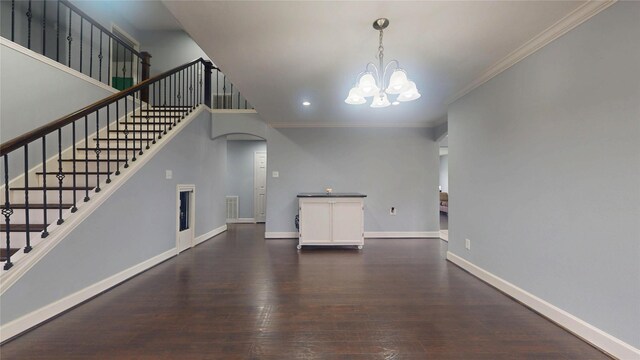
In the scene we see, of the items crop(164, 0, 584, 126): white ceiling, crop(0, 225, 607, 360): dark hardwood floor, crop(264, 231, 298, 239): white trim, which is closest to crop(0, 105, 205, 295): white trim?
crop(0, 225, 607, 360): dark hardwood floor

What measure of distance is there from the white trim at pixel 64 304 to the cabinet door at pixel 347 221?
2829 millimetres

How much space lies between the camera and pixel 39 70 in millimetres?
3100

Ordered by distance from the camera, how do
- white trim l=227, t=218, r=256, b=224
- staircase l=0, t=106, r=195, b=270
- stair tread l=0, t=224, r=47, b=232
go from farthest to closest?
white trim l=227, t=218, r=256, b=224, stair tread l=0, t=224, r=47, b=232, staircase l=0, t=106, r=195, b=270

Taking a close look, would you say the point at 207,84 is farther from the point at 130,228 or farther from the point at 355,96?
the point at 355,96

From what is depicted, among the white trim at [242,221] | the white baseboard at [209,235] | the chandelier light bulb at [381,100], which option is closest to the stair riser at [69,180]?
the white baseboard at [209,235]

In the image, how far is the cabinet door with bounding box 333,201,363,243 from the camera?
4.56m

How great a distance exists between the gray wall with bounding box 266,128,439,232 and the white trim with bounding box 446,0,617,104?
7.89 feet

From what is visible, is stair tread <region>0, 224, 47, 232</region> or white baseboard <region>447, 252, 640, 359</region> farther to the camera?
stair tread <region>0, 224, 47, 232</region>

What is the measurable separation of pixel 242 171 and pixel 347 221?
411cm

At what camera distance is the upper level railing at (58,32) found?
339cm

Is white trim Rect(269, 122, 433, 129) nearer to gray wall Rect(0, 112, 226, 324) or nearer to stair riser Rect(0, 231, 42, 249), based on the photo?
gray wall Rect(0, 112, 226, 324)

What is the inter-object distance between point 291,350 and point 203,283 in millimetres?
1627

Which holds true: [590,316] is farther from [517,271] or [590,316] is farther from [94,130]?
[94,130]

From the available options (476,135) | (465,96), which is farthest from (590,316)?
(465,96)
